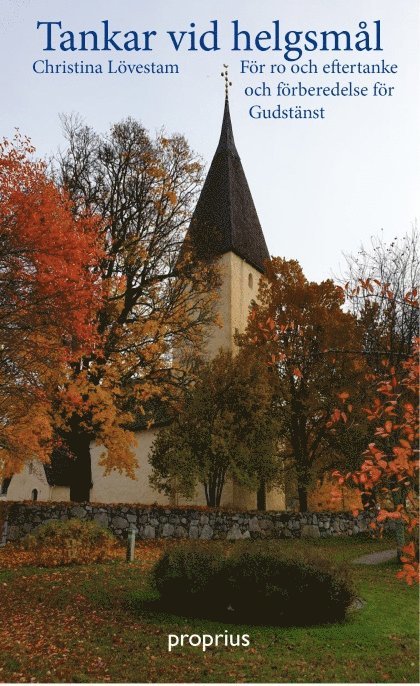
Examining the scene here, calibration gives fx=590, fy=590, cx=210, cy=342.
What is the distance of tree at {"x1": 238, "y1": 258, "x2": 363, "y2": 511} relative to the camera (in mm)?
26344

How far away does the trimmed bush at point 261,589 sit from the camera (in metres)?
8.95

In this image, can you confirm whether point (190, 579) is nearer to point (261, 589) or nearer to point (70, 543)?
point (261, 589)

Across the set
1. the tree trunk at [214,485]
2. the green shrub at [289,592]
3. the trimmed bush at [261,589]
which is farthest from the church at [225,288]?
the green shrub at [289,592]

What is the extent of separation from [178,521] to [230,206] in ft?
68.6

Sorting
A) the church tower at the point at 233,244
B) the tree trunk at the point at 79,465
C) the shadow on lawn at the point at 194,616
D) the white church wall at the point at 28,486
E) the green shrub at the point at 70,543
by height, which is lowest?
the white church wall at the point at 28,486

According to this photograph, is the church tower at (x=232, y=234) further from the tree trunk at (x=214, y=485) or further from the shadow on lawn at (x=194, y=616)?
the shadow on lawn at (x=194, y=616)

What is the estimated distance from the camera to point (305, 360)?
2598 centimetres

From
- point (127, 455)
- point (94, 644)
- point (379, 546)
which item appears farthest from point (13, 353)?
point (379, 546)

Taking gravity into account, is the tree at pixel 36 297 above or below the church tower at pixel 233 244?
below

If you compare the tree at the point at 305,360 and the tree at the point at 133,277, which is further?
the tree at the point at 305,360

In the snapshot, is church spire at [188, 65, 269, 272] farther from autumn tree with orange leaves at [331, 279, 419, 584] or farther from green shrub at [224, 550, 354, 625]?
green shrub at [224, 550, 354, 625]

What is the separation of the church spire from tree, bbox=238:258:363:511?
216 inches

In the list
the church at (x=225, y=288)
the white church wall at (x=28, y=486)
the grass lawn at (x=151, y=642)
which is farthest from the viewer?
the white church wall at (x=28, y=486)

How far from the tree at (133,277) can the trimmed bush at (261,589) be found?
10.2 m
